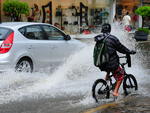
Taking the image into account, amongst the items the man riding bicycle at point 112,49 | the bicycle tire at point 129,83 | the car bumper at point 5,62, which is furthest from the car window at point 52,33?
the man riding bicycle at point 112,49

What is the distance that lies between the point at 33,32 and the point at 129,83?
342 cm

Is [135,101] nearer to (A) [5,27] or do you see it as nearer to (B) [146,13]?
(A) [5,27]

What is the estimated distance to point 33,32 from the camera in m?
11.1

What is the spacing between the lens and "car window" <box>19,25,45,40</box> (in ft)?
35.6

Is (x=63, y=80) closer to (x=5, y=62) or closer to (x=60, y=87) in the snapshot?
(x=60, y=87)

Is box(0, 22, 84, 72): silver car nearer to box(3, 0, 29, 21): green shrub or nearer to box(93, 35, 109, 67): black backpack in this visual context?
box(93, 35, 109, 67): black backpack

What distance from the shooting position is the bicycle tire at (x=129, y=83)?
8742mm

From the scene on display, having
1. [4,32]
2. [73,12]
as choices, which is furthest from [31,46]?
[73,12]

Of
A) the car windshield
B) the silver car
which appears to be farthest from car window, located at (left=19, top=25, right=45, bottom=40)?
the car windshield

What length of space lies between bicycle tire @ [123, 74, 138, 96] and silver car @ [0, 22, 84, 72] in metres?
2.90

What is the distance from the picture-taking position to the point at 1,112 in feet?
24.0

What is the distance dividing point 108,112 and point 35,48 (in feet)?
13.3

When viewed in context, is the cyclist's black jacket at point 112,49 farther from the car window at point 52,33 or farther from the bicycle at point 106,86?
the car window at point 52,33

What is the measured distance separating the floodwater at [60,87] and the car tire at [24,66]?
0.13m
